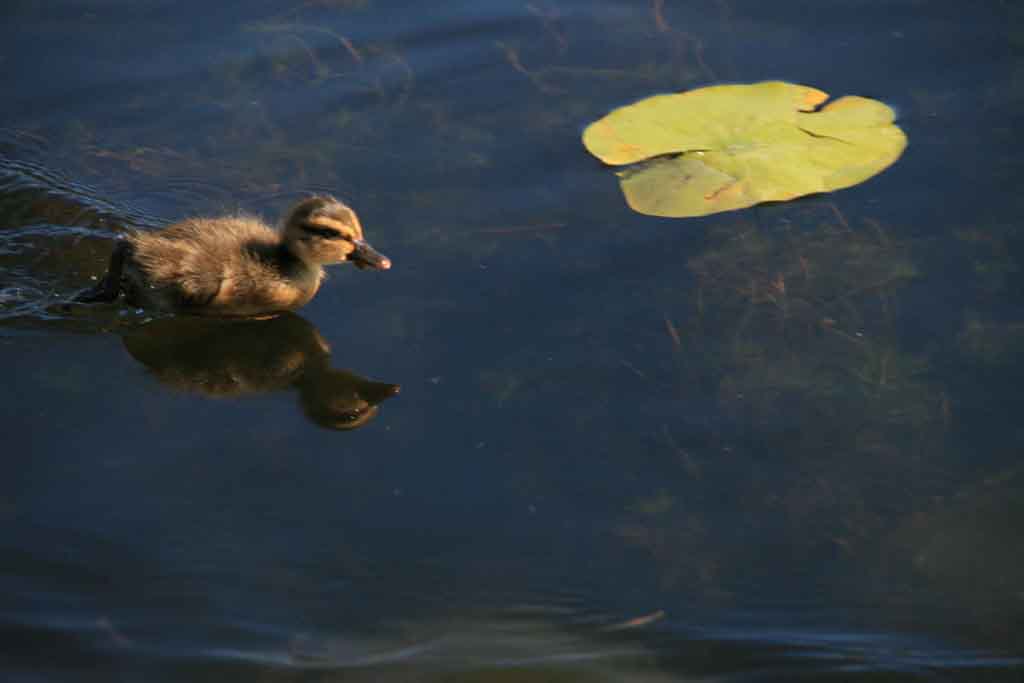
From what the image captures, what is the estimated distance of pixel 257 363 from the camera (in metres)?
4.57

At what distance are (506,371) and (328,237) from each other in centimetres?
85

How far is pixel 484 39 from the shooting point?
20.3 ft

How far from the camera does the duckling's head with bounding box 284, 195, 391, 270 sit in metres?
4.61

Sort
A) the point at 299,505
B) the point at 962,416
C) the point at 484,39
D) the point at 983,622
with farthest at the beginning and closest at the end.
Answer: the point at 484,39
the point at 962,416
the point at 299,505
the point at 983,622

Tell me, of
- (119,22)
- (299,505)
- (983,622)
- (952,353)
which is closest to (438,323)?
(299,505)

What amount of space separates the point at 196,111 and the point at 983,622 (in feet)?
13.0

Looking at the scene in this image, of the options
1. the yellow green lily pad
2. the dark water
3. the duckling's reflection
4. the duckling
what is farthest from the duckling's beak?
the yellow green lily pad

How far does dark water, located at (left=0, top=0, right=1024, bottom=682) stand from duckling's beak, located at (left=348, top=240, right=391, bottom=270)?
6.0 inches

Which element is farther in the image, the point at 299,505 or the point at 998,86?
the point at 998,86

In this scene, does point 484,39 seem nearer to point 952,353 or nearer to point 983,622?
point 952,353

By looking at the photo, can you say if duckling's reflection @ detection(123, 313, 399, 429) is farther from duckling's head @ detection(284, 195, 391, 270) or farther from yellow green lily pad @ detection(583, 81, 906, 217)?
yellow green lily pad @ detection(583, 81, 906, 217)

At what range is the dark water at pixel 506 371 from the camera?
3.38 meters

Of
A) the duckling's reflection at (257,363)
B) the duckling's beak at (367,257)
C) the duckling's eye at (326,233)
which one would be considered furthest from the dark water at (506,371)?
the duckling's eye at (326,233)

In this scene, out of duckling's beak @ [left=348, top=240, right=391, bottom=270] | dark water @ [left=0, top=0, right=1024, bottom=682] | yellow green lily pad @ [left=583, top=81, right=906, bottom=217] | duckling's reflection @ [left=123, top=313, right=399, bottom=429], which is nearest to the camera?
dark water @ [left=0, top=0, right=1024, bottom=682]
